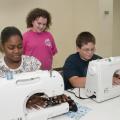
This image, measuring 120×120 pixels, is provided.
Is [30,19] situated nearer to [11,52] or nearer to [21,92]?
[11,52]

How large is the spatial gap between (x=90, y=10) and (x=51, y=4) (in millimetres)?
601

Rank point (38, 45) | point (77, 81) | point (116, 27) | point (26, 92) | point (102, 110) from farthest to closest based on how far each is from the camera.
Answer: point (116, 27), point (38, 45), point (77, 81), point (102, 110), point (26, 92)

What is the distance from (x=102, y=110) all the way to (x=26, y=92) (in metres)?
0.49

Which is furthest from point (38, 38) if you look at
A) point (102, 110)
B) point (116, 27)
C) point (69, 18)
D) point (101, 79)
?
point (116, 27)

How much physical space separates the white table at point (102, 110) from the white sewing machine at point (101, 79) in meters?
0.04

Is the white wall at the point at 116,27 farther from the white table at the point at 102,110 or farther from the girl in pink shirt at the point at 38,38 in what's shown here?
the white table at the point at 102,110

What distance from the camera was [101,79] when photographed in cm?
150

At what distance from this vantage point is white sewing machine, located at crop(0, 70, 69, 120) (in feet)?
3.76

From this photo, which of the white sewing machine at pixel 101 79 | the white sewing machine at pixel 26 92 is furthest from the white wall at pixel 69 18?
the white sewing machine at pixel 26 92

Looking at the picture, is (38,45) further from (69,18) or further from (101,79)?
(69,18)

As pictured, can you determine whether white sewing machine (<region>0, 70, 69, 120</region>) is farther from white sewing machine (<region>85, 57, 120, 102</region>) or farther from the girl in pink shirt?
the girl in pink shirt

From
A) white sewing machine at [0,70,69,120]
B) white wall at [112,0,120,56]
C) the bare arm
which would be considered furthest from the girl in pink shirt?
white wall at [112,0,120,56]

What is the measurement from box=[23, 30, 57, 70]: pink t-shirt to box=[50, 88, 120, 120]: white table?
877 millimetres

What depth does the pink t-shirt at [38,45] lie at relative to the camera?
235 cm
